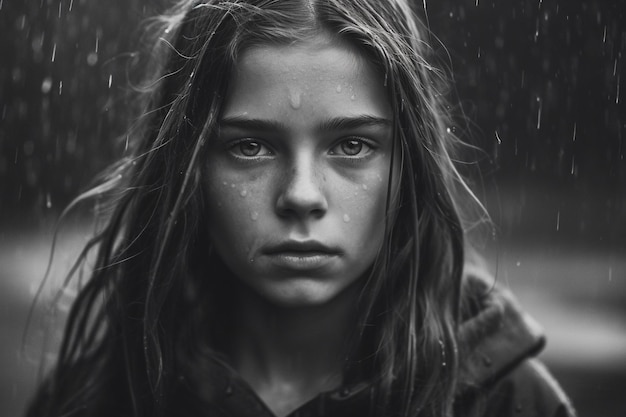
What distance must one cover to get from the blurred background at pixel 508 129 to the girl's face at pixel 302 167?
315 centimetres

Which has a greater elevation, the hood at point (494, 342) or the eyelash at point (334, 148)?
the eyelash at point (334, 148)

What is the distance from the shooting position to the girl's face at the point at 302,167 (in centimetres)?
189

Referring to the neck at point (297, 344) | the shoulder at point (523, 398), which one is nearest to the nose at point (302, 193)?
the neck at point (297, 344)

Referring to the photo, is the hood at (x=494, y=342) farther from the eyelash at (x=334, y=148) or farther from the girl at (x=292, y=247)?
the eyelash at (x=334, y=148)

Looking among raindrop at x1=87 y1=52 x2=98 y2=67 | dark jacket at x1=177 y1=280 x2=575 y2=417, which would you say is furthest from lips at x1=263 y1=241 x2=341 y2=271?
raindrop at x1=87 y1=52 x2=98 y2=67

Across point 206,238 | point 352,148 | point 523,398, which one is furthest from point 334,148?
point 523,398

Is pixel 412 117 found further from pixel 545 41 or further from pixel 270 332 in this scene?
pixel 545 41

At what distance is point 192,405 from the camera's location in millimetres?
2068

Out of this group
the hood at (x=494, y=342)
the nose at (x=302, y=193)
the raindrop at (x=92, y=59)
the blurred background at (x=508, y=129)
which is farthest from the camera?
the raindrop at (x=92, y=59)

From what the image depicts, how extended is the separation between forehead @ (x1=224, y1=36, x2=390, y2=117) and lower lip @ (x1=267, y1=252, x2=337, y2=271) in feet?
0.96

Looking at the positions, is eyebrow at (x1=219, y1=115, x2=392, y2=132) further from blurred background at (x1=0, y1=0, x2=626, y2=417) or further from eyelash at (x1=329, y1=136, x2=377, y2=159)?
blurred background at (x1=0, y1=0, x2=626, y2=417)

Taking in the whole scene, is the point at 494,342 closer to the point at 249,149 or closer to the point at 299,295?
the point at 299,295

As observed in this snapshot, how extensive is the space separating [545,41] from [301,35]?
12.6ft

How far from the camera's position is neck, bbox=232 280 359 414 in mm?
2119
